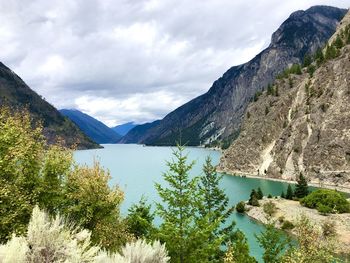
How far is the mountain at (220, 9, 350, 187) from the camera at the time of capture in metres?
140

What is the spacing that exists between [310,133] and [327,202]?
255 ft

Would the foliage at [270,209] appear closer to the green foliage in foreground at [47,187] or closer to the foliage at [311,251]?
the green foliage in foreground at [47,187]

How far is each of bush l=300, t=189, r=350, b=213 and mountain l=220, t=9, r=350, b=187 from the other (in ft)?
150

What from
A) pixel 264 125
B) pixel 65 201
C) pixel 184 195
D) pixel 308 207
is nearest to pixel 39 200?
pixel 65 201

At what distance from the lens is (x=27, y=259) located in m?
13.8

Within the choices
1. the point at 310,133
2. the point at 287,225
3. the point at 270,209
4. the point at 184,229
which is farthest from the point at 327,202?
the point at 310,133

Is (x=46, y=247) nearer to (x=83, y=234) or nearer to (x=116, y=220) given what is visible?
(x=83, y=234)

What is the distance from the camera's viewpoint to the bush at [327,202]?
81.3m

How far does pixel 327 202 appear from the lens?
83688mm

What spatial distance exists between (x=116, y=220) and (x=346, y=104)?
425ft

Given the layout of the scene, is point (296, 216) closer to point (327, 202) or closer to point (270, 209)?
point (270, 209)

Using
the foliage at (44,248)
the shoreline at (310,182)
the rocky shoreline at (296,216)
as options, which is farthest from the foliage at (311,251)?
the shoreline at (310,182)

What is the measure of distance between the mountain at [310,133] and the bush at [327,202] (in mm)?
45765

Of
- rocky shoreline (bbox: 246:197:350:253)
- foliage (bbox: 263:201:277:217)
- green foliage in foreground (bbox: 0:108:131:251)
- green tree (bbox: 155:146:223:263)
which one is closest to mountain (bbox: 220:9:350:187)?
rocky shoreline (bbox: 246:197:350:253)
